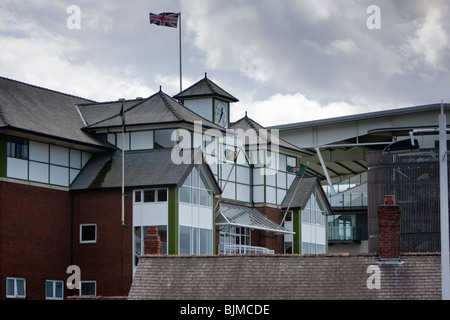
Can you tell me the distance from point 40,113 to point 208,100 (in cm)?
1213

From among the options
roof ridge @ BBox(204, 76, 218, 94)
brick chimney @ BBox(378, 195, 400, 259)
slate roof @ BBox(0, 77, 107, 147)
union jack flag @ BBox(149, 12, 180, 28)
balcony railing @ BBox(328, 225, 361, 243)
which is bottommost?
brick chimney @ BBox(378, 195, 400, 259)

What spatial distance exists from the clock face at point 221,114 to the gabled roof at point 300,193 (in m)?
5.99

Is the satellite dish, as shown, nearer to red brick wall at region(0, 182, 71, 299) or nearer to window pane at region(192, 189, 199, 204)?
window pane at region(192, 189, 199, 204)

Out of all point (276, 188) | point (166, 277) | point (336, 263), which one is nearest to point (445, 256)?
point (336, 263)

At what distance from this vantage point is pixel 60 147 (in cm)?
5619

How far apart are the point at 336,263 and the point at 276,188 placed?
106 feet

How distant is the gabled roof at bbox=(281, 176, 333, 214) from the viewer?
66562 mm

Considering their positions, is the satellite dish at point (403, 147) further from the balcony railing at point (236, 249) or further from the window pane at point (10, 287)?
the window pane at point (10, 287)

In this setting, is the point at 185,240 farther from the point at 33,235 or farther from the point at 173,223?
the point at 33,235

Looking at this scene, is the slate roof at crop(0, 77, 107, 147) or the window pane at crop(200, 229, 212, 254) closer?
the slate roof at crop(0, 77, 107, 147)

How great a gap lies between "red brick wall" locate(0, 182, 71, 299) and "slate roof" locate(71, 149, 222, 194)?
6.13 ft

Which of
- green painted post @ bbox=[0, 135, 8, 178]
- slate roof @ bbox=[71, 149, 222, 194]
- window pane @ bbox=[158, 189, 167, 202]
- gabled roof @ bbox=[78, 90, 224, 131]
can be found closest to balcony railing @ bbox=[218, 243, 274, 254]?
slate roof @ bbox=[71, 149, 222, 194]

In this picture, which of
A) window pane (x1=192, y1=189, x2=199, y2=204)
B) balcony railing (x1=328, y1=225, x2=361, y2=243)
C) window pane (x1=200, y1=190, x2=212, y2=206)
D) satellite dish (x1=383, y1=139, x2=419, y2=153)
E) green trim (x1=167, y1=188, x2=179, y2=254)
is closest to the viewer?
satellite dish (x1=383, y1=139, x2=419, y2=153)
